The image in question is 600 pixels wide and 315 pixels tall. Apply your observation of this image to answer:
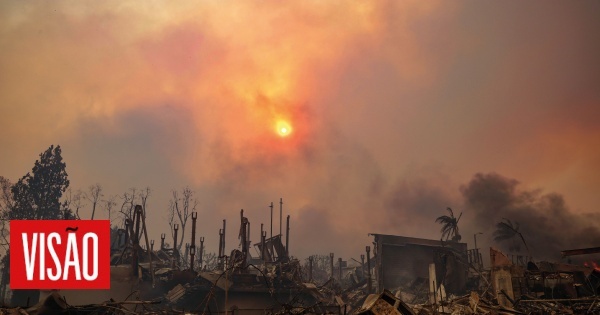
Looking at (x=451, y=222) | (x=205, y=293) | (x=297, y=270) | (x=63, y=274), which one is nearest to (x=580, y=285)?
(x=297, y=270)

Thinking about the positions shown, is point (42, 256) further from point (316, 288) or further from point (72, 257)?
point (316, 288)

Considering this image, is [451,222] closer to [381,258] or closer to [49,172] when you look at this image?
[381,258]

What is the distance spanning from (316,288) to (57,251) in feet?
58.9

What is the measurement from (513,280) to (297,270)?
43.2ft

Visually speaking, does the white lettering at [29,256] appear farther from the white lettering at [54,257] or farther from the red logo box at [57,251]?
the white lettering at [54,257]

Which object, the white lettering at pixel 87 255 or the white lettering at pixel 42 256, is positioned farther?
the white lettering at pixel 87 255

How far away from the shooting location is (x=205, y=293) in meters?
26.6

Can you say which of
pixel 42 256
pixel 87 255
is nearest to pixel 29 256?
pixel 42 256

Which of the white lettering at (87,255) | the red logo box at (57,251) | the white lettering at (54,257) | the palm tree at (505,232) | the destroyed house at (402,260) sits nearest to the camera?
the white lettering at (54,257)

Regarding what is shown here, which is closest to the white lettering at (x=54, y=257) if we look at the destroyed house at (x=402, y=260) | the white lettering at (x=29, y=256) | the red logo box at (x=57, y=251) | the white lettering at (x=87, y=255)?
the red logo box at (x=57, y=251)

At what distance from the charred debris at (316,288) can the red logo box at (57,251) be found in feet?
3.44

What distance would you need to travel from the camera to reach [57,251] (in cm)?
1488

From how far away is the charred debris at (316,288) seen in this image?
14935mm

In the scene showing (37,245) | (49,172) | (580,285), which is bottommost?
(580,285)
